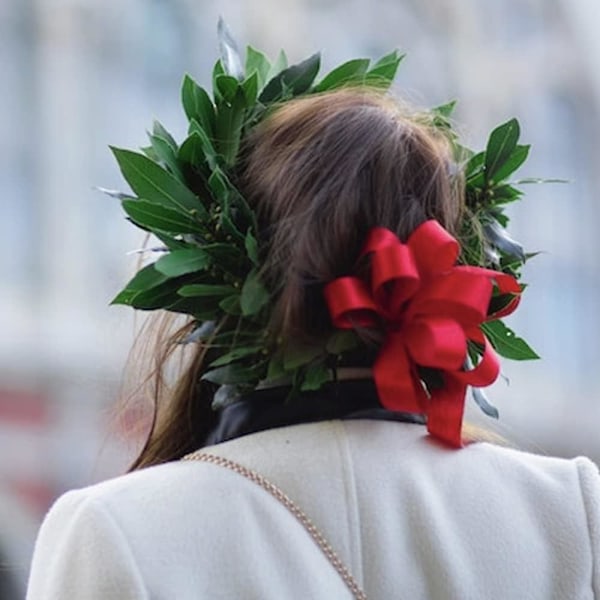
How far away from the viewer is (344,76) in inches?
37.3

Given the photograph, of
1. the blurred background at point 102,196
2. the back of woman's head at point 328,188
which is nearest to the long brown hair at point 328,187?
the back of woman's head at point 328,188

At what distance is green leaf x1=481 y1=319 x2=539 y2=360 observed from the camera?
936 millimetres

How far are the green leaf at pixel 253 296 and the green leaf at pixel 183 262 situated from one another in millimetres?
47

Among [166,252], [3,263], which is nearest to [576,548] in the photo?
[166,252]

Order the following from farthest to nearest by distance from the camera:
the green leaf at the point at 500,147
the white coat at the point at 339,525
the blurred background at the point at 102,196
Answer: the blurred background at the point at 102,196, the green leaf at the point at 500,147, the white coat at the point at 339,525

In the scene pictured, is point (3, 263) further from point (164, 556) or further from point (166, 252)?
point (164, 556)

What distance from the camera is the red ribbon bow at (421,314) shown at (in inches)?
30.4

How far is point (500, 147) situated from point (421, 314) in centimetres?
18

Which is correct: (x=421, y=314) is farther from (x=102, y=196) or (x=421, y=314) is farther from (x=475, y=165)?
(x=102, y=196)

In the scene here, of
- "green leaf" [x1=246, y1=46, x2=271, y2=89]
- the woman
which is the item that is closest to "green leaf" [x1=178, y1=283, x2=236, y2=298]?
the woman

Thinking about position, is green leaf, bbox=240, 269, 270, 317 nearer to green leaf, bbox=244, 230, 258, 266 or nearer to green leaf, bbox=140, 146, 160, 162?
green leaf, bbox=244, 230, 258, 266

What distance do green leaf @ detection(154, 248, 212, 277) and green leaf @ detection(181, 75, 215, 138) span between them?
0.09 metres

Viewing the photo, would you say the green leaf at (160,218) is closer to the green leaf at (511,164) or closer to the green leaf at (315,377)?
the green leaf at (315,377)

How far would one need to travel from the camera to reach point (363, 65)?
958 mm
